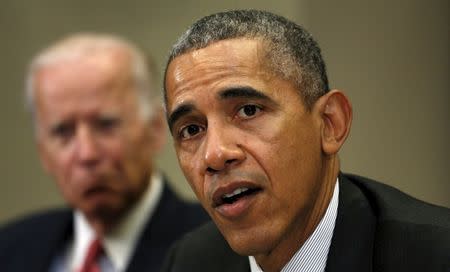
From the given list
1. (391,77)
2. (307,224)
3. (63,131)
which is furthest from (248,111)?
(63,131)

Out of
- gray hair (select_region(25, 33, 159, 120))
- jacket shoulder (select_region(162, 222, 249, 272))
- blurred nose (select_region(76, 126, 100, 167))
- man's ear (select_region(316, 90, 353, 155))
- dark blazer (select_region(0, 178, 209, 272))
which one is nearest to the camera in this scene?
man's ear (select_region(316, 90, 353, 155))

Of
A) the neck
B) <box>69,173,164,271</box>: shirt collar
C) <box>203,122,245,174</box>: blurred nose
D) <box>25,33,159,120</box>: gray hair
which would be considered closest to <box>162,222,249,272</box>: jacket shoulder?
the neck

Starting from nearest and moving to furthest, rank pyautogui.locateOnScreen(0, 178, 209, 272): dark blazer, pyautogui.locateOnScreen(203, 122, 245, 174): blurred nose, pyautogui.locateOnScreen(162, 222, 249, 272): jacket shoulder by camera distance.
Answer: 1. pyautogui.locateOnScreen(203, 122, 245, 174): blurred nose
2. pyautogui.locateOnScreen(162, 222, 249, 272): jacket shoulder
3. pyautogui.locateOnScreen(0, 178, 209, 272): dark blazer

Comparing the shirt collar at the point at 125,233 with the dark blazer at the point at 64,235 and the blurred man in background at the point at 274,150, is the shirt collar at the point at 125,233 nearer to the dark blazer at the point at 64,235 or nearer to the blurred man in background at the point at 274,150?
the dark blazer at the point at 64,235

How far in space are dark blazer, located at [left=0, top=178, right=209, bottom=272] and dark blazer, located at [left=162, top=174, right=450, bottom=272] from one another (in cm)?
Answer: 84

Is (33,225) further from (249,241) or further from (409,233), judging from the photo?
(409,233)

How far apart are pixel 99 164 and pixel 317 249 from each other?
3.41 feet

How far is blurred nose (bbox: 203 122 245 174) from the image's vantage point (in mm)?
1240

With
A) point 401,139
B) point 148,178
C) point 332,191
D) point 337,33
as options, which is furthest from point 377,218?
point 148,178

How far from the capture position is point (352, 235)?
4.37 ft

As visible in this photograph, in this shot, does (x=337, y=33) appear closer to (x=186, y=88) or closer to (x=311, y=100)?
(x=311, y=100)

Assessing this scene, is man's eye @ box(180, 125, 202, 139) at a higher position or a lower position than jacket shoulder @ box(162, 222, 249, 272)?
higher

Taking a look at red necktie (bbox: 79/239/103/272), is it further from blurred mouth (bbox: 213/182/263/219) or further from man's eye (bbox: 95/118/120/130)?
blurred mouth (bbox: 213/182/263/219)

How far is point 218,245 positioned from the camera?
→ 1601 millimetres
